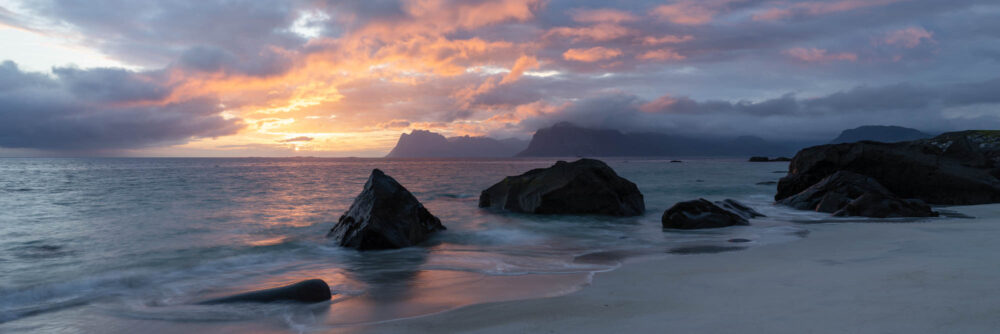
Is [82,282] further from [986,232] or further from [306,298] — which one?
[986,232]

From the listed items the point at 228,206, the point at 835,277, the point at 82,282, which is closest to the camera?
the point at 835,277

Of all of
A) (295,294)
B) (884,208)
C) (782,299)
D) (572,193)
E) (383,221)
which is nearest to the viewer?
(782,299)

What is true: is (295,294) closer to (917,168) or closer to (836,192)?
(836,192)

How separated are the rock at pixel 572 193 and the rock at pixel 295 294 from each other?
9.14m

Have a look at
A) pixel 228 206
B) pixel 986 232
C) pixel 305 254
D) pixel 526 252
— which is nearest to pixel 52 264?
pixel 305 254

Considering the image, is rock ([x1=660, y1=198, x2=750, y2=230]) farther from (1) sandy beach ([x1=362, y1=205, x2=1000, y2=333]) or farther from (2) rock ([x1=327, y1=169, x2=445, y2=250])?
Result: (2) rock ([x1=327, y1=169, x2=445, y2=250])

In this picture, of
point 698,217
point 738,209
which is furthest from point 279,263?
point 738,209

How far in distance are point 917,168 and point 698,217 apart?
9902 mm

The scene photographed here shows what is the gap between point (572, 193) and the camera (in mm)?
13883

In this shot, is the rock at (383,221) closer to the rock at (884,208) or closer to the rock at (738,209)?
the rock at (738,209)

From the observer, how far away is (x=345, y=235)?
9273 mm

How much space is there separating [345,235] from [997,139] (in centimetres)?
2384

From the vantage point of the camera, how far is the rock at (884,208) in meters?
11.0

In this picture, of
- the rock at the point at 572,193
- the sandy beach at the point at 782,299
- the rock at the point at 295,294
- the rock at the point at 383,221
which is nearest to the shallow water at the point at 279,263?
the rock at the point at 295,294
